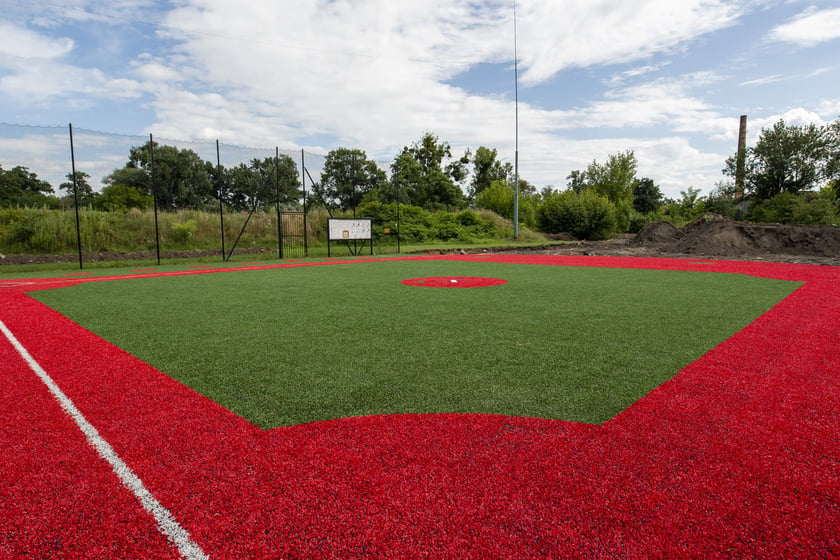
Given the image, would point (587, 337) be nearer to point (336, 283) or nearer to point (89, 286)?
point (336, 283)

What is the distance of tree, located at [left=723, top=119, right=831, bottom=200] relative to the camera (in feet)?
145

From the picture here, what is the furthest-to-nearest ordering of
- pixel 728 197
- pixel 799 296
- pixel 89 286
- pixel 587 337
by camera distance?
pixel 728 197 → pixel 89 286 → pixel 799 296 → pixel 587 337

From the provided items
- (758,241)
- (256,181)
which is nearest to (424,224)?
(256,181)

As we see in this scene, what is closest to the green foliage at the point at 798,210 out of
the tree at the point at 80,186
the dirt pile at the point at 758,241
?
the dirt pile at the point at 758,241

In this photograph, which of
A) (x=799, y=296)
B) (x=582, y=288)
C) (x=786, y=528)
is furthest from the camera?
(x=582, y=288)

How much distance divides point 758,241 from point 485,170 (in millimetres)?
46334

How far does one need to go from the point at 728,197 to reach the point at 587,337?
4957 centimetres

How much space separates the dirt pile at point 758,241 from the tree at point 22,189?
92.0ft

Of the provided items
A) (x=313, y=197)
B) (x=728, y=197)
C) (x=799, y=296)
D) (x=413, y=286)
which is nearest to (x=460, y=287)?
(x=413, y=286)

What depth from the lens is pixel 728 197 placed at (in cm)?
4544

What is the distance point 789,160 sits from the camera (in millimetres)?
44781

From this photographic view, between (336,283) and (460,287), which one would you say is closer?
(460,287)

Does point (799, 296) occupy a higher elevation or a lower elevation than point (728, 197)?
lower

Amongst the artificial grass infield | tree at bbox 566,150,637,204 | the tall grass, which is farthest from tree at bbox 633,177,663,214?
the artificial grass infield
